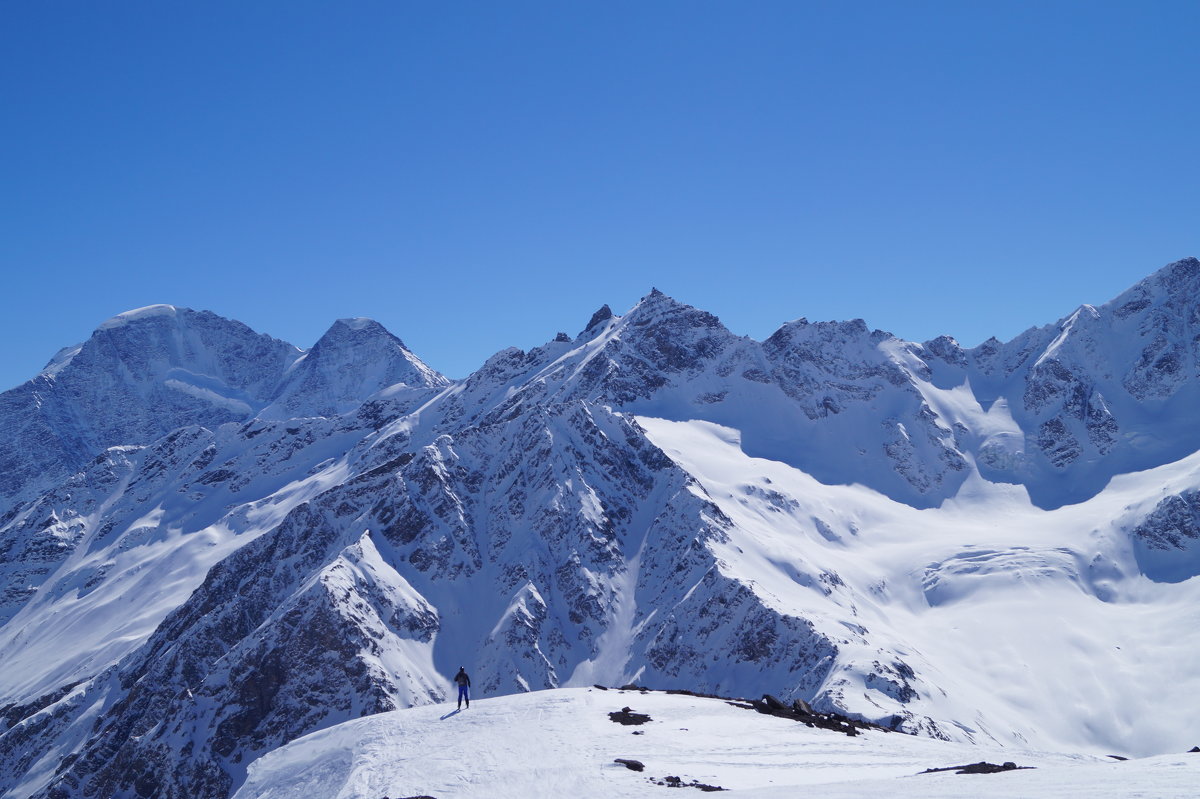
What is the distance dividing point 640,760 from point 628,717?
5.61 metres

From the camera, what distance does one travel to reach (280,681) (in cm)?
12888

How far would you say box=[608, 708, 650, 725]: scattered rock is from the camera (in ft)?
113

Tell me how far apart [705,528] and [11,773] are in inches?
5421

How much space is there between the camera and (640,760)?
1148 inches

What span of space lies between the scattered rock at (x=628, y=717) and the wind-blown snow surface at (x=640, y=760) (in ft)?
1.46

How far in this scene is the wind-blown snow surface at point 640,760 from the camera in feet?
75.8

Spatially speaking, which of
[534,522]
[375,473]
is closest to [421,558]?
[534,522]

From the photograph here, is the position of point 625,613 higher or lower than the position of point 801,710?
higher

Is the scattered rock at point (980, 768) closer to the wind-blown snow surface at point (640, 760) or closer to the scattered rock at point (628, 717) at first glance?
the wind-blown snow surface at point (640, 760)

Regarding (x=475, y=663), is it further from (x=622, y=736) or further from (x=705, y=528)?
(x=622, y=736)

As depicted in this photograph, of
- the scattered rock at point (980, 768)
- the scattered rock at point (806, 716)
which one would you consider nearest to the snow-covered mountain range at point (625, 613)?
the scattered rock at point (806, 716)

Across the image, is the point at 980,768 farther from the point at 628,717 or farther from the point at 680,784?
the point at 628,717

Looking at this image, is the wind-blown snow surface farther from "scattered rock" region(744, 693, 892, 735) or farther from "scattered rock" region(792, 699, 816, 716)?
"scattered rock" region(792, 699, 816, 716)

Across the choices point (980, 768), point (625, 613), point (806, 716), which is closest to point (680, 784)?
point (980, 768)
